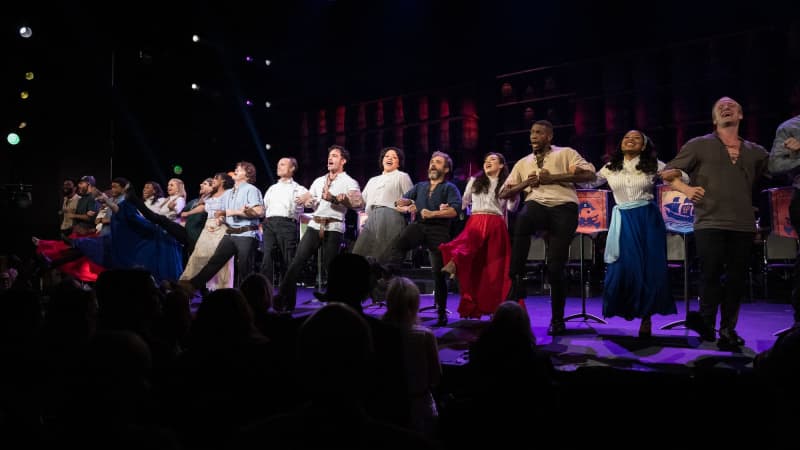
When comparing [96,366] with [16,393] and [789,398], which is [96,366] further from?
[789,398]

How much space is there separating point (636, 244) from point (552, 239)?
629mm

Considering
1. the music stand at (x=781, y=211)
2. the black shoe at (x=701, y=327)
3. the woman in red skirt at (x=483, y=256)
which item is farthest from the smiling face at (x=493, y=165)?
the music stand at (x=781, y=211)

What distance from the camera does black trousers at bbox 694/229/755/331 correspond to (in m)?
4.31

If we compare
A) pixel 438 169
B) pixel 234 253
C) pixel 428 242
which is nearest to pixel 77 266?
pixel 234 253

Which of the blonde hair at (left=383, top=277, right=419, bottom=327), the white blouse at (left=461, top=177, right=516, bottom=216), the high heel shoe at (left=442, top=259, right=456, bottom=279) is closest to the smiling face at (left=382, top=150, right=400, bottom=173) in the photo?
the white blouse at (left=461, top=177, right=516, bottom=216)

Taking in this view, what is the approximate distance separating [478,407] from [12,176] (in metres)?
11.9

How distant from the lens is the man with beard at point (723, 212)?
4293 mm

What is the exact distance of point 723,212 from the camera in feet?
14.1

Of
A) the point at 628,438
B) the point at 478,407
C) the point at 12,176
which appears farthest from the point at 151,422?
the point at 12,176

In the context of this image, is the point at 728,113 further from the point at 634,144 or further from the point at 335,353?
the point at 335,353

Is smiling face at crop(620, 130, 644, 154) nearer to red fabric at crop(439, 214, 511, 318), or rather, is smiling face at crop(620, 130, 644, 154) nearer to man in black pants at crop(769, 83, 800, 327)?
man in black pants at crop(769, 83, 800, 327)

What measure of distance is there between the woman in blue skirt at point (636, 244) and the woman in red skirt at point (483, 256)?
41.4 inches

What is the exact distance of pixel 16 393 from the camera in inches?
85.6

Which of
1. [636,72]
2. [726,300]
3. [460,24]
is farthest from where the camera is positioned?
[460,24]
